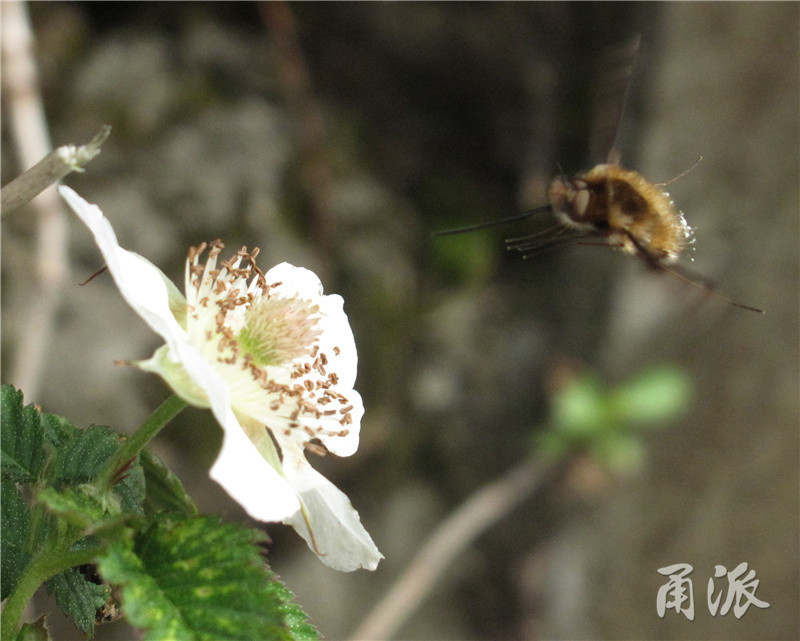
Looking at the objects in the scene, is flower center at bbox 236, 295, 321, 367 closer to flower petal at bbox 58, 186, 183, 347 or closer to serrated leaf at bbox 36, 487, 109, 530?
flower petal at bbox 58, 186, 183, 347

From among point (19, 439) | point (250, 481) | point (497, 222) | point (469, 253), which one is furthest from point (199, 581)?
point (469, 253)

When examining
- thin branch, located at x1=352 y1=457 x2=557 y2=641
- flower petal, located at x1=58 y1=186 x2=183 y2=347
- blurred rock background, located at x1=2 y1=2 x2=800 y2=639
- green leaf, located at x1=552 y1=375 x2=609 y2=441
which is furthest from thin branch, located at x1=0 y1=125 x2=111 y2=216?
green leaf, located at x1=552 y1=375 x2=609 y2=441

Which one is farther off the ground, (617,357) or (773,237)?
(773,237)

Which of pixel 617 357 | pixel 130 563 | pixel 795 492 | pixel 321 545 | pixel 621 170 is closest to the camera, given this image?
pixel 130 563

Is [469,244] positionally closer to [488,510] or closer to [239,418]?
[488,510]

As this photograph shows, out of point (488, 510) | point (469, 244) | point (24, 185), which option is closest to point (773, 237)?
point (469, 244)

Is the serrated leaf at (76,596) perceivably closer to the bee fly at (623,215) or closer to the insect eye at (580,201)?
the bee fly at (623,215)

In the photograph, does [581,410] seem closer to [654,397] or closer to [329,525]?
[654,397]
